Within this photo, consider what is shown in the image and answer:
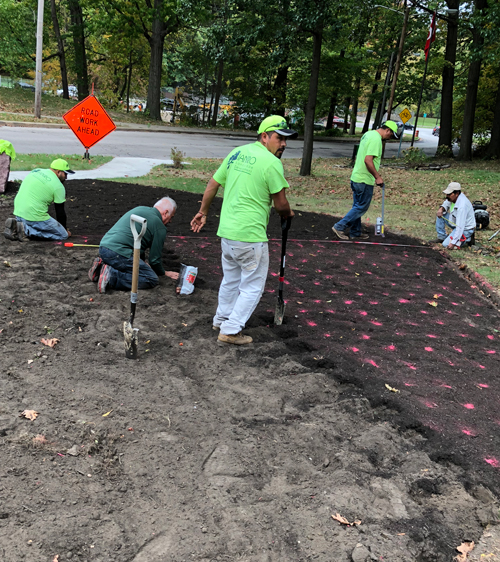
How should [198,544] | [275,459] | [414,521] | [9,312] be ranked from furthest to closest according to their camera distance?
[9,312]
[275,459]
[414,521]
[198,544]

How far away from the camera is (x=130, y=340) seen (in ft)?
14.2

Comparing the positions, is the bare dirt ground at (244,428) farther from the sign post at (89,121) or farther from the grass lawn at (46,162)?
the sign post at (89,121)

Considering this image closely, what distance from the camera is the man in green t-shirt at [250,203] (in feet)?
14.4

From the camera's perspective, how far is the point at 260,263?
4.62m

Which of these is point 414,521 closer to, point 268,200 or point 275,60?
point 268,200

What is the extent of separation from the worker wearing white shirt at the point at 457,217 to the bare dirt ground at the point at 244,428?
2.64 m

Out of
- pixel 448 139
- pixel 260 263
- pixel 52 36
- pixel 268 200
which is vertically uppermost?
pixel 52 36

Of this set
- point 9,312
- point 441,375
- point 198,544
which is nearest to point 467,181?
point 441,375

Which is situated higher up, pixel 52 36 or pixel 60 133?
pixel 52 36

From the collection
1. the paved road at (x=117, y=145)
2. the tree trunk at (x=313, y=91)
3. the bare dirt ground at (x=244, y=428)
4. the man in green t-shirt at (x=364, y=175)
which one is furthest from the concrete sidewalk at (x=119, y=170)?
the man in green t-shirt at (x=364, y=175)

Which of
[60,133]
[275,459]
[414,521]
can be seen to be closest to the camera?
[414,521]

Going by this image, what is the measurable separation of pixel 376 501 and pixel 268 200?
254 centimetres

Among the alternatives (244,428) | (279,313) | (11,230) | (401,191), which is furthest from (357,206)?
(401,191)

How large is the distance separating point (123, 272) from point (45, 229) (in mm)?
2221
